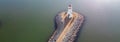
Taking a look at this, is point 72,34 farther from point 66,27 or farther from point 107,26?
point 107,26

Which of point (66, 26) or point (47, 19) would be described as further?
point (47, 19)

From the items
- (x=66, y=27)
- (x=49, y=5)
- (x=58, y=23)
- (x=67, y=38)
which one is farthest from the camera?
(x=49, y=5)

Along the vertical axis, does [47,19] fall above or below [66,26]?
below

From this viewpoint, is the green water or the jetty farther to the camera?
the green water

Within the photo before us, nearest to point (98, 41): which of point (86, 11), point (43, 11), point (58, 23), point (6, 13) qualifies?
point (58, 23)

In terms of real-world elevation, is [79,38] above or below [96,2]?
below

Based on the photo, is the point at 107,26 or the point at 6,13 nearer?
the point at 107,26

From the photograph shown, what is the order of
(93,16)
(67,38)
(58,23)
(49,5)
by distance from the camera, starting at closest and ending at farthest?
(67,38) < (58,23) < (93,16) < (49,5)

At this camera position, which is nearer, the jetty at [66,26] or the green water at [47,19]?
the jetty at [66,26]
